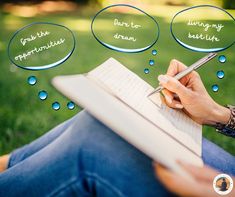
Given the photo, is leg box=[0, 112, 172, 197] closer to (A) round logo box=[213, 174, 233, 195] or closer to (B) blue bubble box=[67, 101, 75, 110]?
(B) blue bubble box=[67, 101, 75, 110]

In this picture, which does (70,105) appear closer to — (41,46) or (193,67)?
(41,46)

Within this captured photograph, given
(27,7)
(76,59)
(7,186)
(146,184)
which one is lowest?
(7,186)

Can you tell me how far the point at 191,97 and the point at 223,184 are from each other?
255mm

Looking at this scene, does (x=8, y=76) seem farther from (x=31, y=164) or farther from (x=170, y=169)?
(x=170, y=169)

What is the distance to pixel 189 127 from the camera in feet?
3.42

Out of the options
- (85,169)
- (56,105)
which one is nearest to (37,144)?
(56,105)

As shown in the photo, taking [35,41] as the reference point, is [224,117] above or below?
below

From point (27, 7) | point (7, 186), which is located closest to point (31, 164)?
point (7, 186)

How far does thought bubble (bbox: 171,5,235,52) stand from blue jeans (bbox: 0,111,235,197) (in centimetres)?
31

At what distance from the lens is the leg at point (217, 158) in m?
1.00

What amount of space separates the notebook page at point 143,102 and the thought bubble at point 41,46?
0.11 meters

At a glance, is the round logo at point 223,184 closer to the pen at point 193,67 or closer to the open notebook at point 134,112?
the open notebook at point 134,112

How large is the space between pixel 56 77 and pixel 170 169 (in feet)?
1.35

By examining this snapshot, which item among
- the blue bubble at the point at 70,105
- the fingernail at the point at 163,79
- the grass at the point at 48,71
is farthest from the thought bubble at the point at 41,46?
the fingernail at the point at 163,79
